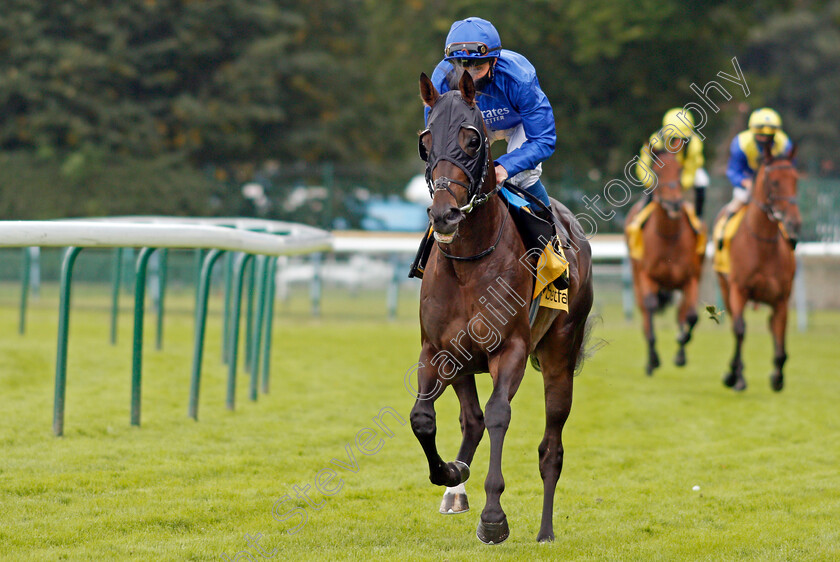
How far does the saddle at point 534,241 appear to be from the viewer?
5109mm

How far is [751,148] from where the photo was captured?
1108 cm

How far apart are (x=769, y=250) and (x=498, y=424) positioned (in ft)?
21.9

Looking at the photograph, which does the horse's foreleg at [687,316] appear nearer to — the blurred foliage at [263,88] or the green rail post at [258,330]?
the green rail post at [258,330]

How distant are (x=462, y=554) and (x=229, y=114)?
77.0ft

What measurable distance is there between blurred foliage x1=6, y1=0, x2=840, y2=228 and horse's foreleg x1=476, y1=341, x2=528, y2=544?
1768cm

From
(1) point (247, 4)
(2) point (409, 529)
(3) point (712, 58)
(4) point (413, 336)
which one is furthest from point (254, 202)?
(2) point (409, 529)

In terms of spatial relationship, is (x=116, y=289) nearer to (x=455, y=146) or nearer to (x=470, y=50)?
(x=470, y=50)

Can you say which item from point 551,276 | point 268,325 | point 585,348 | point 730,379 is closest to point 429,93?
point 551,276

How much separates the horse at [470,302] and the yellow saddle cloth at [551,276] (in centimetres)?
9

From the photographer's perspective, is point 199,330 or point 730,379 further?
point 730,379

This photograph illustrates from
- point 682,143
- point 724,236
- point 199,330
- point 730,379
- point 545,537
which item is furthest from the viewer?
point 682,143

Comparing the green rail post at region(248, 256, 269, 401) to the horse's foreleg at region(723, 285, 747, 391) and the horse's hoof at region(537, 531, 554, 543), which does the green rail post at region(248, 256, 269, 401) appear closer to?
the horse's hoof at region(537, 531, 554, 543)

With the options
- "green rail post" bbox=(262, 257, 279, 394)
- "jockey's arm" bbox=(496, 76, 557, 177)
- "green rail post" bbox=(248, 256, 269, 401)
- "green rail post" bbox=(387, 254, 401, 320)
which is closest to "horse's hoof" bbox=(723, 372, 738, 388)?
"green rail post" bbox=(262, 257, 279, 394)

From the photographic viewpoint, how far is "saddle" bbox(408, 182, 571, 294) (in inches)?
201
